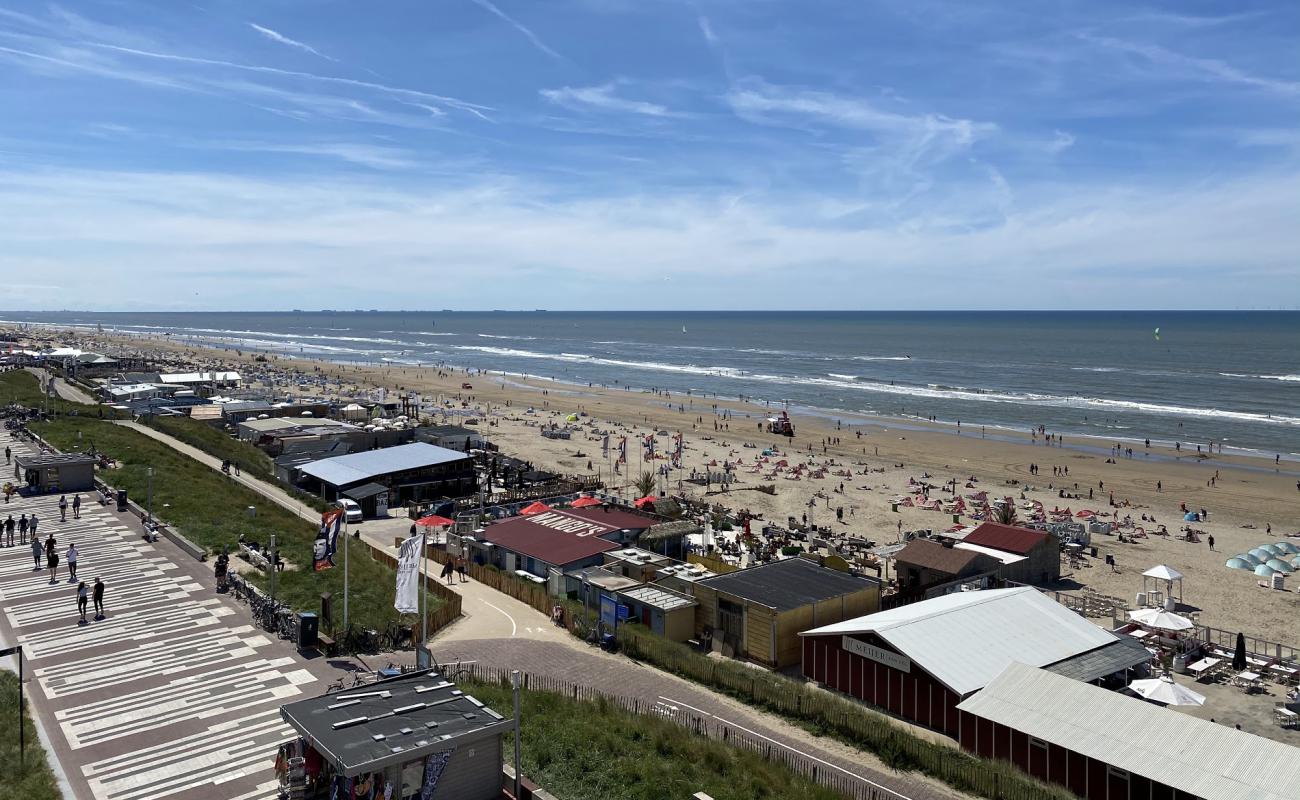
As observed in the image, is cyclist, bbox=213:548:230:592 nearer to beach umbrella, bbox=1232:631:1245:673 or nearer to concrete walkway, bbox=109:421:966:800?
concrete walkway, bbox=109:421:966:800

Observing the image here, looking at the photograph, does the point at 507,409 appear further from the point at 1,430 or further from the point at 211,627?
the point at 211,627

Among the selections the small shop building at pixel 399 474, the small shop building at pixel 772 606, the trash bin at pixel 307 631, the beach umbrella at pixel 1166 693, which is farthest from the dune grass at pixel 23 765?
the small shop building at pixel 399 474

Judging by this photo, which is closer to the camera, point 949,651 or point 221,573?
point 949,651

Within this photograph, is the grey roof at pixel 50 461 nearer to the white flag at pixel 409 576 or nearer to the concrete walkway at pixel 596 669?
the concrete walkway at pixel 596 669

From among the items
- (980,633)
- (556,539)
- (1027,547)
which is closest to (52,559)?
(556,539)

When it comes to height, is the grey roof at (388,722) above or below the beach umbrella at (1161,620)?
above

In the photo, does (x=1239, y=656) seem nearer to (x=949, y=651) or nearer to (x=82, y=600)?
(x=949, y=651)

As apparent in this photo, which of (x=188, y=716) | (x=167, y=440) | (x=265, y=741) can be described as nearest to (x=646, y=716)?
(x=265, y=741)
